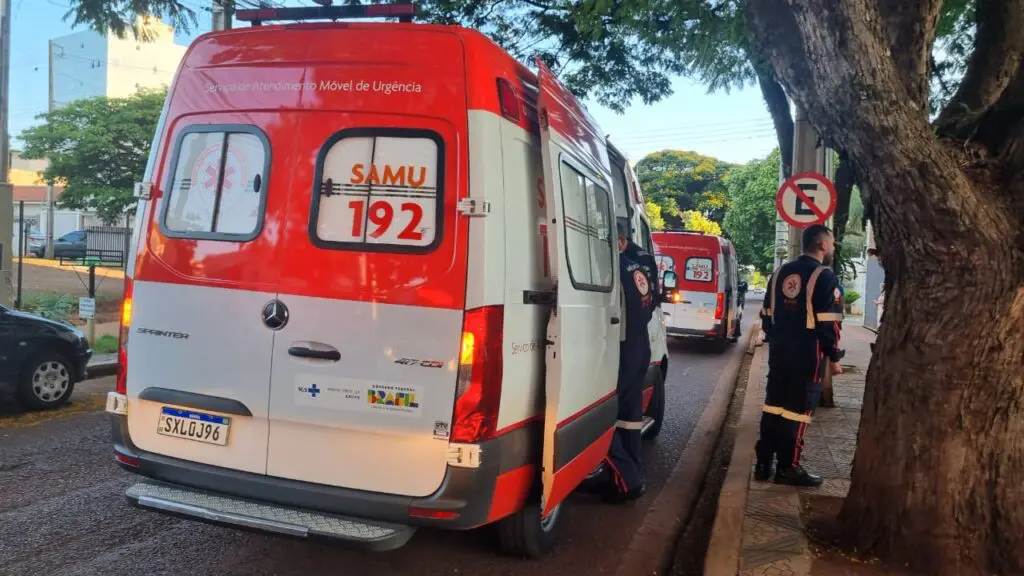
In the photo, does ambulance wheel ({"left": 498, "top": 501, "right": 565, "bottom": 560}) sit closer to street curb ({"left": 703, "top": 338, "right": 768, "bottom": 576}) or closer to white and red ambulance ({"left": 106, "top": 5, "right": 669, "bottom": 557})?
white and red ambulance ({"left": 106, "top": 5, "right": 669, "bottom": 557})

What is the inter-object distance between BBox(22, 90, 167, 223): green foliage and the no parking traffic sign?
20033 millimetres

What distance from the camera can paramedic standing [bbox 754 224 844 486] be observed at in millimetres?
4898

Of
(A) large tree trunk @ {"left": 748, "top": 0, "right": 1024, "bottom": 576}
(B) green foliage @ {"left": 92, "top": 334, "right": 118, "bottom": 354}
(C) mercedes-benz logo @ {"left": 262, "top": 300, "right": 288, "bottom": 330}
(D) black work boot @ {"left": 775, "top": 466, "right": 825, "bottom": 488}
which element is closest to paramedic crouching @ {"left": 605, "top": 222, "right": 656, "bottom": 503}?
(D) black work boot @ {"left": 775, "top": 466, "right": 825, "bottom": 488}

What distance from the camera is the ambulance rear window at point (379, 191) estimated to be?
3111mm

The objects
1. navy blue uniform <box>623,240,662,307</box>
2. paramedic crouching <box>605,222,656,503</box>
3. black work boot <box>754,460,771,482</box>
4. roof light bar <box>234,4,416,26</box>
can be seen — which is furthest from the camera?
black work boot <box>754,460,771,482</box>

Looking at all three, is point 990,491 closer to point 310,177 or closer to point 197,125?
point 310,177

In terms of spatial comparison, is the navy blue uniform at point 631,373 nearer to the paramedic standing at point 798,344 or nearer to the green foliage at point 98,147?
the paramedic standing at point 798,344

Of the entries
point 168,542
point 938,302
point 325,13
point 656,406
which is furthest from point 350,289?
point 656,406

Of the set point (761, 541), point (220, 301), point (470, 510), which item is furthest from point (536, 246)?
point (761, 541)

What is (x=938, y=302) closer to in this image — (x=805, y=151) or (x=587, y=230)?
(x=587, y=230)

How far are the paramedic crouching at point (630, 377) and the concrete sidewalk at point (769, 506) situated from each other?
2.13ft

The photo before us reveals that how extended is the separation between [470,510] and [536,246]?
1203 mm

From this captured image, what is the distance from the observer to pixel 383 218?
124 inches

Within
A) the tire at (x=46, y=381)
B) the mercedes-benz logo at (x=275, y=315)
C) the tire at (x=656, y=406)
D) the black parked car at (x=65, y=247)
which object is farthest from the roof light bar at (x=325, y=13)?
the black parked car at (x=65, y=247)
